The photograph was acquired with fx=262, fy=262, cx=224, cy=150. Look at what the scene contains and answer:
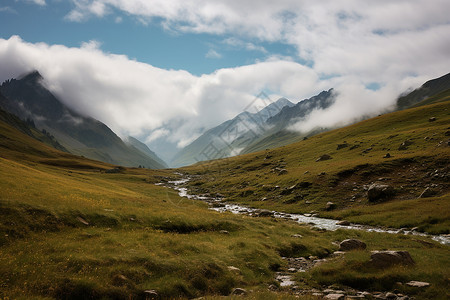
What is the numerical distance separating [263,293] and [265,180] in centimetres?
7059

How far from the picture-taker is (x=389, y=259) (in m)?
19.9

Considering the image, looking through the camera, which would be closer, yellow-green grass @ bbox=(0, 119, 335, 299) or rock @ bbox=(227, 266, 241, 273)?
yellow-green grass @ bbox=(0, 119, 335, 299)

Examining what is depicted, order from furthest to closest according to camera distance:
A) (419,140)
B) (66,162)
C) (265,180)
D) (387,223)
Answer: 1. (66,162)
2. (265,180)
3. (419,140)
4. (387,223)

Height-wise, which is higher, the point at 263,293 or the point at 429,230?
the point at 263,293

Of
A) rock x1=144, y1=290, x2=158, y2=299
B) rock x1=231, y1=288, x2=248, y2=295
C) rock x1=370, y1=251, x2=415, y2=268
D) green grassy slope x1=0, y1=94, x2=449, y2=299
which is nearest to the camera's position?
green grassy slope x1=0, y1=94, x2=449, y2=299

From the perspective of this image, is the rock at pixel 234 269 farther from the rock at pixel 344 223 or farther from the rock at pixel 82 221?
the rock at pixel 344 223

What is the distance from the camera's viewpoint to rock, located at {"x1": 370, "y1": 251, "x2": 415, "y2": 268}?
19625mm

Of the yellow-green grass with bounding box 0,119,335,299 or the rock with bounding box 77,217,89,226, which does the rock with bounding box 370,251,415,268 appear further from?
the rock with bounding box 77,217,89,226

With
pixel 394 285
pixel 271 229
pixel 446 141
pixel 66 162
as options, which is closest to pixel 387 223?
pixel 271 229

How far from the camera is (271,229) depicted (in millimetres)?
35562

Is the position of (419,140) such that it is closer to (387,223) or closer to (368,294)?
(387,223)

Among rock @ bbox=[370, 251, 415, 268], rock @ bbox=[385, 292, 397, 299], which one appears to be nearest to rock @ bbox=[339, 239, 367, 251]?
rock @ bbox=[370, 251, 415, 268]

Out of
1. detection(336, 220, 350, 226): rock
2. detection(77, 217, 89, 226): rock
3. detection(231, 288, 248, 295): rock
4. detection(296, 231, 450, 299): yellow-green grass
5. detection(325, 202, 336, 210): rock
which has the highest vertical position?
detection(77, 217, 89, 226): rock

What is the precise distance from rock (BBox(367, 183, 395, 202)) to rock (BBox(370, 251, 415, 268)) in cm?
3210
